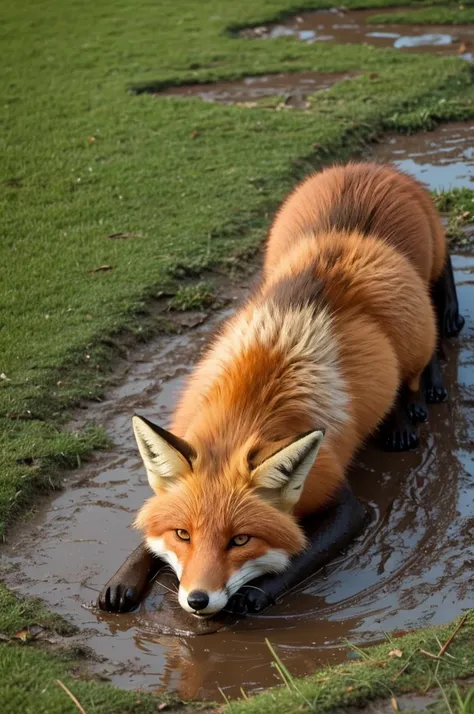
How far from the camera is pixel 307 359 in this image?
5.39m

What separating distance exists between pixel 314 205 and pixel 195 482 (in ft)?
9.65

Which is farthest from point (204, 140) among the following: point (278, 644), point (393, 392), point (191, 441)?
point (278, 644)

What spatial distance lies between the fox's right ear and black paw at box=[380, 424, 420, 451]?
1964mm

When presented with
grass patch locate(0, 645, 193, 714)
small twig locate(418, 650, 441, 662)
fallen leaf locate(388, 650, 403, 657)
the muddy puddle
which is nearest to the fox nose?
grass patch locate(0, 645, 193, 714)

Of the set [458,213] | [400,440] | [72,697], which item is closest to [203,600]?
[72,697]

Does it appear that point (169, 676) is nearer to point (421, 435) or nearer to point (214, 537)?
point (214, 537)

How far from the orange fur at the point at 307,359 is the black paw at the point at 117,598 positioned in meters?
0.32

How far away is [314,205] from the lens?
695 centimetres

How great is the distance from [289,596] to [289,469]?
2.52 ft

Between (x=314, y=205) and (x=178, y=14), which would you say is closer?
(x=314, y=205)

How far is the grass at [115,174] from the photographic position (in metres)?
Answer: 6.19

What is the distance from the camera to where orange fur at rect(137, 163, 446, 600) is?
4.62 metres

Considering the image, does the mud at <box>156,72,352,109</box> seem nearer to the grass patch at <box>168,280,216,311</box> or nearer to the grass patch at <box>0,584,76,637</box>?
the grass patch at <box>168,280,216,311</box>

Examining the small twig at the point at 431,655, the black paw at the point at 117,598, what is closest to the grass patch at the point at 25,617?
the black paw at the point at 117,598
